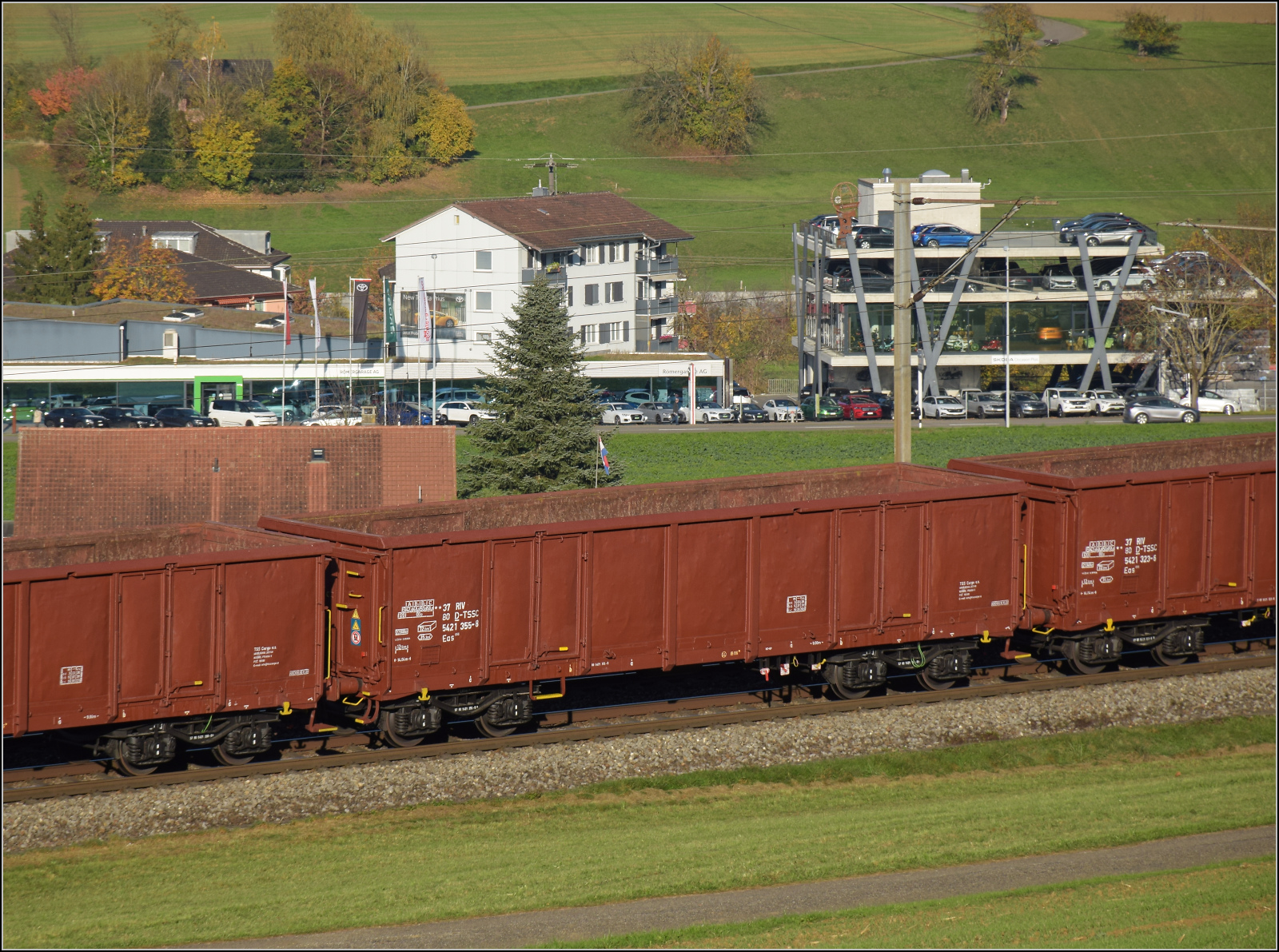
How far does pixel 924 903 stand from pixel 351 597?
8825 mm

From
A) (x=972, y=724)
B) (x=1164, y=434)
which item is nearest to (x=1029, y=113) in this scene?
(x=1164, y=434)

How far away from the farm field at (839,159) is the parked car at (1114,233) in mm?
6787

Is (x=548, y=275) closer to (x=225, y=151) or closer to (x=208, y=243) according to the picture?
(x=208, y=243)

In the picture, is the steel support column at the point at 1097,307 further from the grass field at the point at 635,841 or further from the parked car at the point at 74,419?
the grass field at the point at 635,841

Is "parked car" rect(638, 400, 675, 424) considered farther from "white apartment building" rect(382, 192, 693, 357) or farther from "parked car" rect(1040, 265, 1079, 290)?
"parked car" rect(1040, 265, 1079, 290)

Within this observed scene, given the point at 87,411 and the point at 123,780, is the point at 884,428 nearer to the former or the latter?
the point at 87,411

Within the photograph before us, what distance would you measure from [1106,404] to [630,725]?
6084cm

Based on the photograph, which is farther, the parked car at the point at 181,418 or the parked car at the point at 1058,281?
the parked car at the point at 1058,281

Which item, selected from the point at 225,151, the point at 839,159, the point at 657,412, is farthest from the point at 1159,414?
the point at 225,151

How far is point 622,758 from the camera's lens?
56.6ft

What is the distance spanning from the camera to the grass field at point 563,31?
124m

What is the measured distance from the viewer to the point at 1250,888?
12.1 metres

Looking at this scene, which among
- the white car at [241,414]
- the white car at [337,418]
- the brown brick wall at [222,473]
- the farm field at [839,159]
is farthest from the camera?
the farm field at [839,159]

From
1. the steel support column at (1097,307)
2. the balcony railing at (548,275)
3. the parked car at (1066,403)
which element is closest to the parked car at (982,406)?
the parked car at (1066,403)
